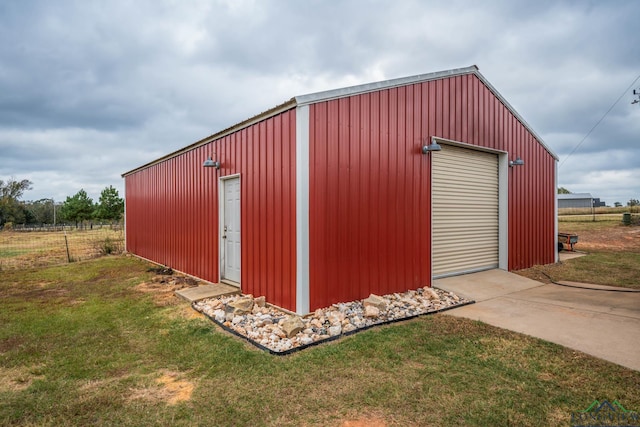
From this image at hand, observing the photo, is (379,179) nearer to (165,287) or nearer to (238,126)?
(238,126)

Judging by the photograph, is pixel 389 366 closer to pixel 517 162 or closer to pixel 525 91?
pixel 517 162

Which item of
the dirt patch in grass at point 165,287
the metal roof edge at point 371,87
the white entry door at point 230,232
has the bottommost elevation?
the dirt patch in grass at point 165,287

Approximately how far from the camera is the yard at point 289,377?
2303mm

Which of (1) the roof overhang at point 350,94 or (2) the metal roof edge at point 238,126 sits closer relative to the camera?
(1) the roof overhang at point 350,94

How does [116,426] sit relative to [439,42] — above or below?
below

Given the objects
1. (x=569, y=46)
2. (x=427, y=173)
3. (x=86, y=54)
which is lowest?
(x=427, y=173)

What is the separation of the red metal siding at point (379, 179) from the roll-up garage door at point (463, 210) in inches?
16.5

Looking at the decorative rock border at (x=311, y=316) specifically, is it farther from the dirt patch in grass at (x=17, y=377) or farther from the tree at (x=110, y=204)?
the tree at (x=110, y=204)

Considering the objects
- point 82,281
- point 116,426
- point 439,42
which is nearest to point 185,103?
point 82,281

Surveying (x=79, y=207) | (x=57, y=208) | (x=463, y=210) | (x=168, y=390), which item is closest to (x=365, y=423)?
(x=168, y=390)

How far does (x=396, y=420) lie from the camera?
2207 mm

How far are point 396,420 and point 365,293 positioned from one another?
2840mm

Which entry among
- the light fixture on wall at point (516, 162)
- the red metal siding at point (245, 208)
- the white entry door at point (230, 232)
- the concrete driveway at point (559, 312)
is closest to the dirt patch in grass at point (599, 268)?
the concrete driveway at point (559, 312)

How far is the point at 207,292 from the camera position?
579cm
